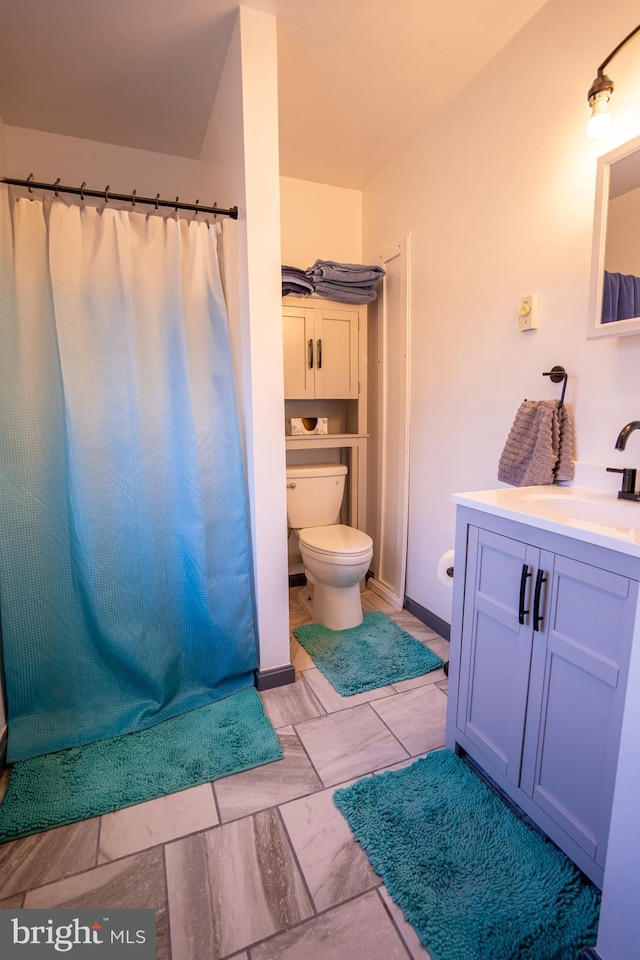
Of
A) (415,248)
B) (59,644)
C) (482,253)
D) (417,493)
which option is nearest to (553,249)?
(482,253)

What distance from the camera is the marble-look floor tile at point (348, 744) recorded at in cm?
143

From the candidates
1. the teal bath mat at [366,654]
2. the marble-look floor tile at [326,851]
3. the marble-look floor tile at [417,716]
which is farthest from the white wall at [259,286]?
the marble-look floor tile at [326,851]

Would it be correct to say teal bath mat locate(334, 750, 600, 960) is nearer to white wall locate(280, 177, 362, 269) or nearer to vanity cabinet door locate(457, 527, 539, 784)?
vanity cabinet door locate(457, 527, 539, 784)

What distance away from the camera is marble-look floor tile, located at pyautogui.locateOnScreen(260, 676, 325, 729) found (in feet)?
5.50

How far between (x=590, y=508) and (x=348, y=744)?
1.14 meters

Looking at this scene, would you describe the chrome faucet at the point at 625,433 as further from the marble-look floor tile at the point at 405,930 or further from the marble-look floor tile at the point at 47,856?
Result: the marble-look floor tile at the point at 47,856

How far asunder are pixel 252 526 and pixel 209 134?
6.25 ft

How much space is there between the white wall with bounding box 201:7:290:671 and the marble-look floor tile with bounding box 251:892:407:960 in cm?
91

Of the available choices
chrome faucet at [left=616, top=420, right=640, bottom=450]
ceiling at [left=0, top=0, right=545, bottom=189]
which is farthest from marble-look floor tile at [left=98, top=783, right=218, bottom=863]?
ceiling at [left=0, top=0, right=545, bottom=189]

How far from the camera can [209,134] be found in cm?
210

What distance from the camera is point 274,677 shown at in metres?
1.86

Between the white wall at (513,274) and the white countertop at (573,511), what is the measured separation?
17cm

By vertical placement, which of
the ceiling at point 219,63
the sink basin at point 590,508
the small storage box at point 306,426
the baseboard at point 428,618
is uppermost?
the ceiling at point 219,63

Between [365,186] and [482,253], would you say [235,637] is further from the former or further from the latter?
[365,186]
